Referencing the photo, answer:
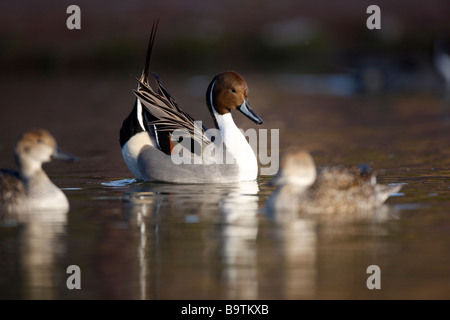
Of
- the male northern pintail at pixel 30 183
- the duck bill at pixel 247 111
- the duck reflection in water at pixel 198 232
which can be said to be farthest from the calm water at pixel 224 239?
the duck bill at pixel 247 111

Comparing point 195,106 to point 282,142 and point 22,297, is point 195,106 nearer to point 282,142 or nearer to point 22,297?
point 282,142

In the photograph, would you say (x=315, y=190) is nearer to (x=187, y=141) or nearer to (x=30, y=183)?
(x=187, y=141)

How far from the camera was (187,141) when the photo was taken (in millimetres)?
9328

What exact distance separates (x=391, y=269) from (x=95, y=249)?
2090 mm

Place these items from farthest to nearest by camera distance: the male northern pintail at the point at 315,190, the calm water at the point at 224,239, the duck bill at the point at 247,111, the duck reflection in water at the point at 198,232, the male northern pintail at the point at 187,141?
1. the duck bill at the point at 247,111
2. the male northern pintail at the point at 187,141
3. the male northern pintail at the point at 315,190
4. the duck reflection in water at the point at 198,232
5. the calm water at the point at 224,239

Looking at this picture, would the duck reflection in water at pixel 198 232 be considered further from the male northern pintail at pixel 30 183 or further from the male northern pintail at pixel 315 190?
the male northern pintail at pixel 30 183

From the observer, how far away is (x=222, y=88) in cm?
972

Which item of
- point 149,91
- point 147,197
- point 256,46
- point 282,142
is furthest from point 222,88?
point 256,46

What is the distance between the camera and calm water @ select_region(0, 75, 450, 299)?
5.61m

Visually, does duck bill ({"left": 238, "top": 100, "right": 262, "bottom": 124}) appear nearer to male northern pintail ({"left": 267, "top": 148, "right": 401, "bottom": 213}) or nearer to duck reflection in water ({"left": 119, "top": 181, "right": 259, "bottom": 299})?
duck reflection in water ({"left": 119, "top": 181, "right": 259, "bottom": 299})

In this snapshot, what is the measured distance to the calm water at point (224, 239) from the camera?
561 cm

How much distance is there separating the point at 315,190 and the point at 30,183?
245 centimetres

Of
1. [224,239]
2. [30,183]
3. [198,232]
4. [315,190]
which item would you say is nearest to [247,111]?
[315,190]

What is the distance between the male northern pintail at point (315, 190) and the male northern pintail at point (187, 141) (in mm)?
1560
